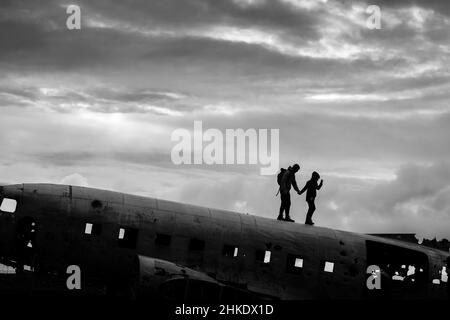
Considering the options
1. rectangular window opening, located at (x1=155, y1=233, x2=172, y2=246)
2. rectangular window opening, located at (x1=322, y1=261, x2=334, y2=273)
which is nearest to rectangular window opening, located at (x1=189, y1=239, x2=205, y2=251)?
rectangular window opening, located at (x1=155, y1=233, x2=172, y2=246)

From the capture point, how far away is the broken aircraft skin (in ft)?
93.6

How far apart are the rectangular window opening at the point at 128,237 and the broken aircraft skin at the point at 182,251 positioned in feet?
0.14

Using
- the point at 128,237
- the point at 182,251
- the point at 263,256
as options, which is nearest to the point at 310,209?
the point at 263,256

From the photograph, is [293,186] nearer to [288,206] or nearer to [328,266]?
[288,206]

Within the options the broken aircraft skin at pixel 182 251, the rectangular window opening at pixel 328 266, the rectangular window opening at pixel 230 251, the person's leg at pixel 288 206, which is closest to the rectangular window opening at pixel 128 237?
the broken aircraft skin at pixel 182 251

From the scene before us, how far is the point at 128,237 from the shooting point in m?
29.6

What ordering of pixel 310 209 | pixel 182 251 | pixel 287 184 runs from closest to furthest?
pixel 182 251 → pixel 287 184 → pixel 310 209

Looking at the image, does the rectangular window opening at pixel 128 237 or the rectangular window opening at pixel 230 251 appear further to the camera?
the rectangular window opening at pixel 230 251

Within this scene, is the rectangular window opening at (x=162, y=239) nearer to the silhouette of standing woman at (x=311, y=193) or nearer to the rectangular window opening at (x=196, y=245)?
the rectangular window opening at (x=196, y=245)

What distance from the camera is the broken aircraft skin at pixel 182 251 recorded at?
28.5m

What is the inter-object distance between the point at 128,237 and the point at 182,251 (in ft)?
7.75

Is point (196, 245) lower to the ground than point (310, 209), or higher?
lower
